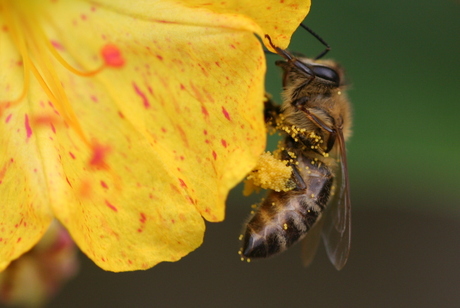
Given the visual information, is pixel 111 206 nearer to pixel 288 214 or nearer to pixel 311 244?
pixel 288 214

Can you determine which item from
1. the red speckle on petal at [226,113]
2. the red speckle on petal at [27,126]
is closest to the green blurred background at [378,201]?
the red speckle on petal at [226,113]

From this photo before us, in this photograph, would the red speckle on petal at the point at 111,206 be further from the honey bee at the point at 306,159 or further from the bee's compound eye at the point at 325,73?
the bee's compound eye at the point at 325,73

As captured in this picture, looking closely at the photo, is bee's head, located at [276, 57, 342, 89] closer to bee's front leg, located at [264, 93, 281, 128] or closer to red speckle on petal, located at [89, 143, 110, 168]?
bee's front leg, located at [264, 93, 281, 128]

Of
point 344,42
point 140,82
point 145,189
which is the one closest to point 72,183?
point 145,189

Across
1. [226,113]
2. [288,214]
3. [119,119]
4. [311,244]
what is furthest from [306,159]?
[119,119]

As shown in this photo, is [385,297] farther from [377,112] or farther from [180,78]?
[180,78]

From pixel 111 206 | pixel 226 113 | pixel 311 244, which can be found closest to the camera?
pixel 226 113

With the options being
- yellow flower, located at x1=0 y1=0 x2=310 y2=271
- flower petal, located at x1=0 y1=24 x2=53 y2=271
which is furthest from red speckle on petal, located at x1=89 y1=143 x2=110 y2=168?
flower petal, located at x1=0 y1=24 x2=53 y2=271
